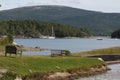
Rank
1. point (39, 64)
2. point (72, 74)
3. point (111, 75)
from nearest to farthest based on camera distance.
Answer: point (39, 64)
point (72, 74)
point (111, 75)

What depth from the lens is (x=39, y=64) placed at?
44.8 metres

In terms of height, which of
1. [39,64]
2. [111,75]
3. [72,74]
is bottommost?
[111,75]

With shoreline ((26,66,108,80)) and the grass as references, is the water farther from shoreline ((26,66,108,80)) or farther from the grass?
the grass

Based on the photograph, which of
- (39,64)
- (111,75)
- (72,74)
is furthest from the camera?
(111,75)

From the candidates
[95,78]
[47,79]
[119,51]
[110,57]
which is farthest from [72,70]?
[119,51]

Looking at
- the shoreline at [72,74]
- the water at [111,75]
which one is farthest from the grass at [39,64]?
the water at [111,75]

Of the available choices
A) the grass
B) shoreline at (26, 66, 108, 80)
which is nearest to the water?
shoreline at (26, 66, 108, 80)

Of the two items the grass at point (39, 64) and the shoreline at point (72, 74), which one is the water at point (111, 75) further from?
the grass at point (39, 64)

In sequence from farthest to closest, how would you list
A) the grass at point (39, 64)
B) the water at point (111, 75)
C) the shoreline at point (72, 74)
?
the water at point (111, 75) < the shoreline at point (72, 74) < the grass at point (39, 64)

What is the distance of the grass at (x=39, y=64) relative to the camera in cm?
4056

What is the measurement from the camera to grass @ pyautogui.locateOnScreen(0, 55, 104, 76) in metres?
40.6

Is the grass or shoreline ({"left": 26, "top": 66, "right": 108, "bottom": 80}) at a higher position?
the grass

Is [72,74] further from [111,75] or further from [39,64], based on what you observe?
[111,75]

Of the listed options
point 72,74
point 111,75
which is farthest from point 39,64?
point 111,75
